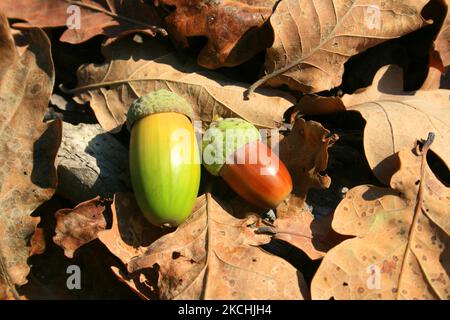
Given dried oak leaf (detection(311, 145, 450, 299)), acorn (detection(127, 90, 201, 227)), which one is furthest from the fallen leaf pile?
acorn (detection(127, 90, 201, 227))

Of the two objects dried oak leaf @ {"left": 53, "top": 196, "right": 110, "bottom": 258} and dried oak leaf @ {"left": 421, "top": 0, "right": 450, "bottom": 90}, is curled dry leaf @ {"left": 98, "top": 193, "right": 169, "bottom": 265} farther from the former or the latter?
dried oak leaf @ {"left": 421, "top": 0, "right": 450, "bottom": 90}

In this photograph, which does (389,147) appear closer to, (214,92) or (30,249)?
(214,92)

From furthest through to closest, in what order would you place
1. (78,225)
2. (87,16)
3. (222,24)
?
(87,16), (222,24), (78,225)

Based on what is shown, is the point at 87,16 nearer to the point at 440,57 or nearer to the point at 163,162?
the point at 163,162

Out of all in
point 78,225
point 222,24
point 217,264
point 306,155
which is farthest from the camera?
point 222,24

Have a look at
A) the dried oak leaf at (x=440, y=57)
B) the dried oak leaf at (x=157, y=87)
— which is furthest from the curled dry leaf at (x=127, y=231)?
the dried oak leaf at (x=440, y=57)

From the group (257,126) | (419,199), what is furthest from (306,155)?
(419,199)

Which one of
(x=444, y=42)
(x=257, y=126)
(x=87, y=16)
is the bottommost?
(x=257, y=126)
